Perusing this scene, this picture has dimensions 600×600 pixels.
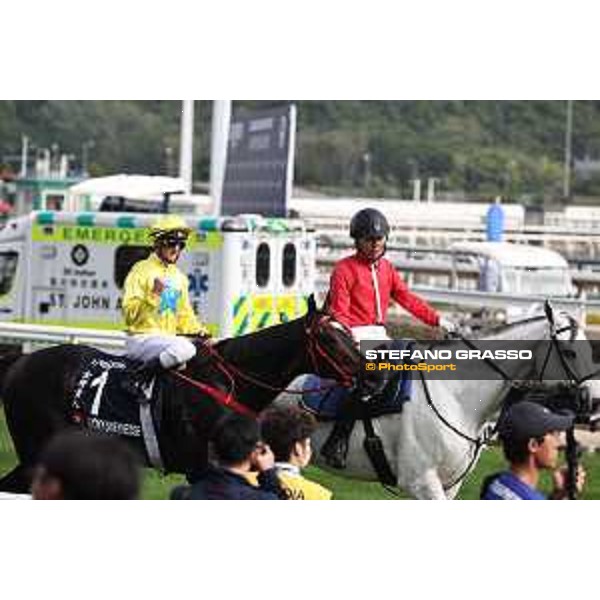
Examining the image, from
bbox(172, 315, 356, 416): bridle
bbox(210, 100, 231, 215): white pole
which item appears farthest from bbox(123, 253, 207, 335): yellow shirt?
bbox(210, 100, 231, 215): white pole

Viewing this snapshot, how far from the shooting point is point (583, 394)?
32.8ft

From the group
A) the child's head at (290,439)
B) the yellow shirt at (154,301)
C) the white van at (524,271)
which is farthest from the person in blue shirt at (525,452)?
the white van at (524,271)

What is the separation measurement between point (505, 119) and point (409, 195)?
9.47 meters

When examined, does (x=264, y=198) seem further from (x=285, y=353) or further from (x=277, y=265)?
(x=285, y=353)

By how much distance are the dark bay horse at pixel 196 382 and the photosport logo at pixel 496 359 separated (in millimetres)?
421

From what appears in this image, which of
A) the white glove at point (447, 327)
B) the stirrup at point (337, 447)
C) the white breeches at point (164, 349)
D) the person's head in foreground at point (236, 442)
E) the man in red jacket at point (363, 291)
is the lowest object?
the stirrup at point (337, 447)

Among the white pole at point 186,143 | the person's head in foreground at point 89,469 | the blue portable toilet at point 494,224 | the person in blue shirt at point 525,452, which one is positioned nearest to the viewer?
the person's head in foreground at point 89,469

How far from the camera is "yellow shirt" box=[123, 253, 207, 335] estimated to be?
33.1ft

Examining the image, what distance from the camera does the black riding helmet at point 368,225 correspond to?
1006cm

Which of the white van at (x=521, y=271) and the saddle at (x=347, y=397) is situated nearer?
the saddle at (x=347, y=397)

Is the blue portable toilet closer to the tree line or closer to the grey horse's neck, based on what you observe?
the grey horse's neck

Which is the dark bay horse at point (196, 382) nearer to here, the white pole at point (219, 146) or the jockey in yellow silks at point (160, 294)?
the jockey in yellow silks at point (160, 294)
